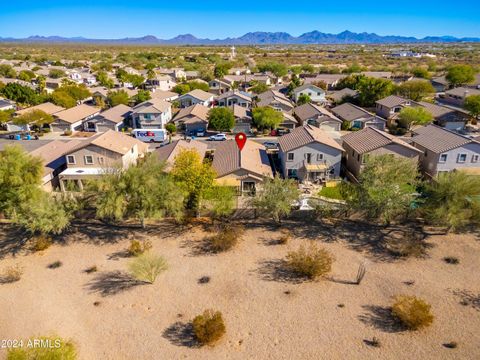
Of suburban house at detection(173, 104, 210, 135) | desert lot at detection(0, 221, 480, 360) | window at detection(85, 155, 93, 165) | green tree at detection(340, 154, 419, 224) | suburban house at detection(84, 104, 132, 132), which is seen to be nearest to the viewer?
desert lot at detection(0, 221, 480, 360)

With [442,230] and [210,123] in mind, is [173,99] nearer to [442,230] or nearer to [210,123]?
[210,123]

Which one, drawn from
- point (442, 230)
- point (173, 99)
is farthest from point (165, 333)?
point (173, 99)

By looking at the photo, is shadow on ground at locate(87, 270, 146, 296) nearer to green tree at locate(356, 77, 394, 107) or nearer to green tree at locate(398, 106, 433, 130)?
green tree at locate(398, 106, 433, 130)

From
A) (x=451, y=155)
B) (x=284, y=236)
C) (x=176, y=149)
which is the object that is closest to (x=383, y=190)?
(x=284, y=236)

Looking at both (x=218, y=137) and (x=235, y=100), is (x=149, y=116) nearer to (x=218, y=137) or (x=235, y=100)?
(x=218, y=137)

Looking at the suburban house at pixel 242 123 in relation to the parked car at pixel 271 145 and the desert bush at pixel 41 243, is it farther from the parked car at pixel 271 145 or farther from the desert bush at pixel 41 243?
the desert bush at pixel 41 243

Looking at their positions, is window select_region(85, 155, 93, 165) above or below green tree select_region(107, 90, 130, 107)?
below

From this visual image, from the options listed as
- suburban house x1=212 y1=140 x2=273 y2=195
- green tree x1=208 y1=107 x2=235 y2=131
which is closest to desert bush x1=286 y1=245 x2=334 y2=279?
suburban house x1=212 y1=140 x2=273 y2=195
